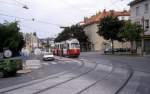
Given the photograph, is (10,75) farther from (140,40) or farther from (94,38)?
(94,38)

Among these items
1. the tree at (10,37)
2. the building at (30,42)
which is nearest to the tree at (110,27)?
the building at (30,42)

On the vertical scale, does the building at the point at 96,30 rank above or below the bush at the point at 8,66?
above

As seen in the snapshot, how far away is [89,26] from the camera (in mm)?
130000

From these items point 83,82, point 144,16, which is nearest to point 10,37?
point 144,16

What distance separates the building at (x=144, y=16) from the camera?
67025mm

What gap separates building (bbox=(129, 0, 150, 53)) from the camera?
67.0 meters

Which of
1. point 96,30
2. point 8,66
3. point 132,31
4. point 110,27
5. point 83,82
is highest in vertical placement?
point 96,30

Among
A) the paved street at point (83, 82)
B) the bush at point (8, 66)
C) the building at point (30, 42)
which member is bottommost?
the paved street at point (83, 82)

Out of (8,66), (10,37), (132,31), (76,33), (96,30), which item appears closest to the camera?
(8,66)

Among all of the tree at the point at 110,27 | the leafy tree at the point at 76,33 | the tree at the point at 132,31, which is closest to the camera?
the tree at the point at 132,31

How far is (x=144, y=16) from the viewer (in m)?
68.2

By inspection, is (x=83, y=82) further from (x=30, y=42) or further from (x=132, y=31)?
(x=30, y=42)

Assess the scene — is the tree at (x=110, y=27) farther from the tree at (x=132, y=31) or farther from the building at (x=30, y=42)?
the building at (x=30, y=42)

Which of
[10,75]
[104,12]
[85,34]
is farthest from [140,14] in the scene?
[85,34]
